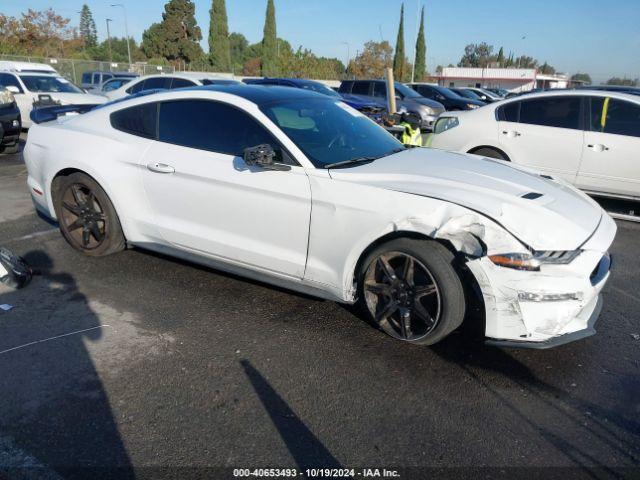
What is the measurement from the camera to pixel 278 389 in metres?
2.97

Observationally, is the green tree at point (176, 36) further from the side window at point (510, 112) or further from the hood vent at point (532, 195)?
the hood vent at point (532, 195)

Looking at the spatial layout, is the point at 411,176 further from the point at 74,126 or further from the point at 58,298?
the point at 74,126

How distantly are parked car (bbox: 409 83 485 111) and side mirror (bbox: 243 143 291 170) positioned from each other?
58.0 feet

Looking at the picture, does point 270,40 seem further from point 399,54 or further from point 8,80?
point 8,80

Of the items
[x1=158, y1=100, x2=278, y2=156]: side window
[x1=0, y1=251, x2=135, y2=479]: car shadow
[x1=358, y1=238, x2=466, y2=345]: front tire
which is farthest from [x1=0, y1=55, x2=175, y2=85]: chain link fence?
[x1=358, y1=238, x2=466, y2=345]: front tire

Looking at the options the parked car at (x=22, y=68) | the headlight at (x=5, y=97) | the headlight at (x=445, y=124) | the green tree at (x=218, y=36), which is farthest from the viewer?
the green tree at (x=218, y=36)

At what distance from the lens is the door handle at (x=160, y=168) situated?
407 cm

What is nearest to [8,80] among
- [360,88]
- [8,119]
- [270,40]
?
[8,119]

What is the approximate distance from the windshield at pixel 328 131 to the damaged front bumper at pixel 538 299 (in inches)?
54.5

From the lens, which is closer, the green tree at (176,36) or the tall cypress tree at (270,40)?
the tall cypress tree at (270,40)

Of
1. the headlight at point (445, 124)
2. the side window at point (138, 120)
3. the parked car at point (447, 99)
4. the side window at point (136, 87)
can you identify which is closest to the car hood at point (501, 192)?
the side window at point (138, 120)

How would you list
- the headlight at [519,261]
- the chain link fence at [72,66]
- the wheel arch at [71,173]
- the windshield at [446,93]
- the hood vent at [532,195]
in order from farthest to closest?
the chain link fence at [72,66]
the windshield at [446,93]
the wheel arch at [71,173]
the hood vent at [532,195]
the headlight at [519,261]

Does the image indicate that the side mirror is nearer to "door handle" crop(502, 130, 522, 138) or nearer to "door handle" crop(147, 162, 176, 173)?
"door handle" crop(147, 162, 176, 173)

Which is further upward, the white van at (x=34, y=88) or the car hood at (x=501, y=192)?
the white van at (x=34, y=88)
